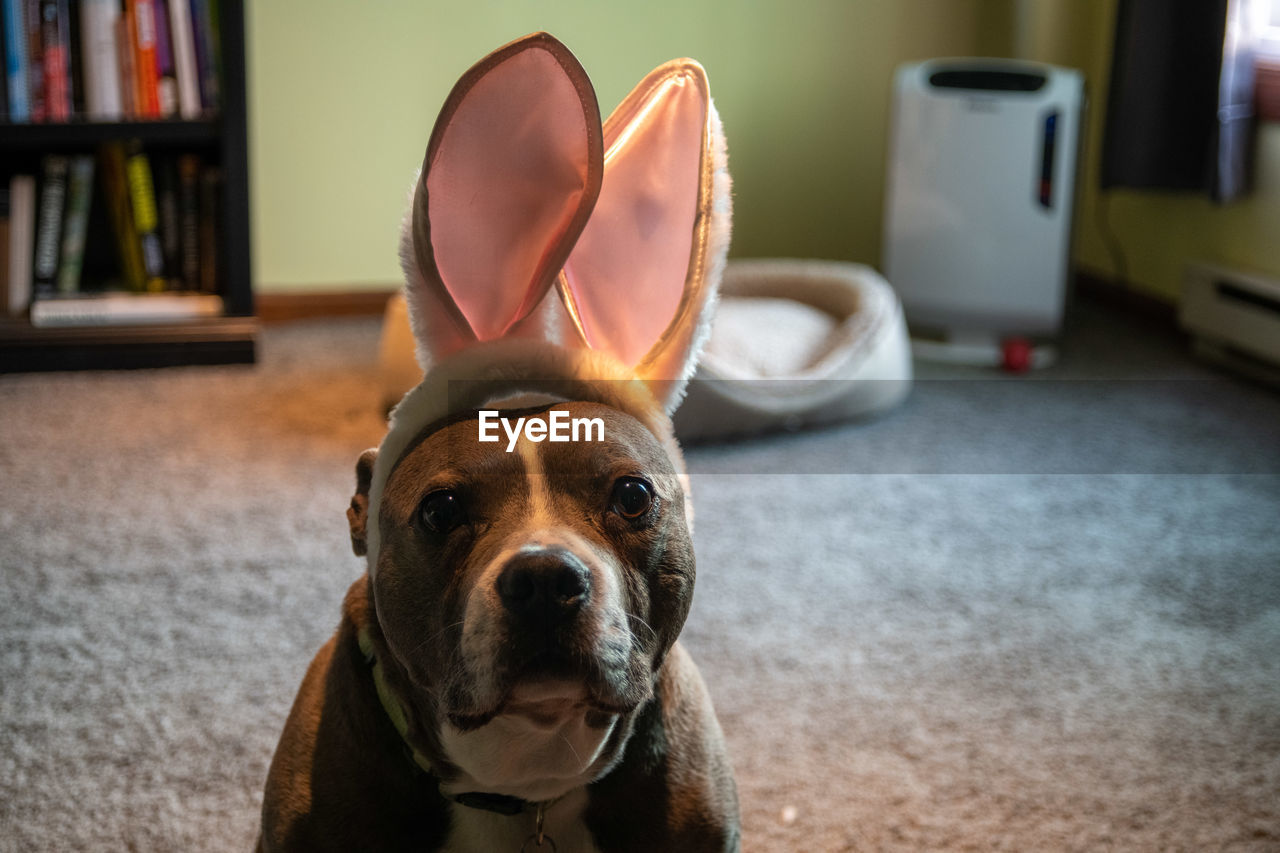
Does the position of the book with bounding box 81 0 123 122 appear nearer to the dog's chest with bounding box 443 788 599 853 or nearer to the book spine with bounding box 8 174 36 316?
the book spine with bounding box 8 174 36 316

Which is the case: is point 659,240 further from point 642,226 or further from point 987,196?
point 987,196

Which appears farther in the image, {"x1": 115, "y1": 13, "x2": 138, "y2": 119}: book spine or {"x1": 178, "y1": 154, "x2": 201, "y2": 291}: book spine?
{"x1": 178, "y1": 154, "x2": 201, "y2": 291}: book spine

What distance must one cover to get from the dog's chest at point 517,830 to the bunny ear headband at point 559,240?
0.18 m

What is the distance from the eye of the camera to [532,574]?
2.08ft

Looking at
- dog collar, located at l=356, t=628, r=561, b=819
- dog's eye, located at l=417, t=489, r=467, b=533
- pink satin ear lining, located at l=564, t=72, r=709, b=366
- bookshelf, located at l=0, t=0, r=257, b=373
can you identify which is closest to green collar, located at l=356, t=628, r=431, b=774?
dog collar, located at l=356, t=628, r=561, b=819

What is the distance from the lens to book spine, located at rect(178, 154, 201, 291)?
2.66 meters

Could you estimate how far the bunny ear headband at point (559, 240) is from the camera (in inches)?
28.9

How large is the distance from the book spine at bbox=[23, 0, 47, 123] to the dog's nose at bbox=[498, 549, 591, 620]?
7.39 ft

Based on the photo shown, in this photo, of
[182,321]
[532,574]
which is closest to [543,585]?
[532,574]

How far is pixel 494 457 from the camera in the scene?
27.8 inches

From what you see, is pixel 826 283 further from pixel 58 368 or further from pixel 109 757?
pixel 109 757

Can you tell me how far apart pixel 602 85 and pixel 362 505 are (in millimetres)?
2103

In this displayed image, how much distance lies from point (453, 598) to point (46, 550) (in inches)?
49.5

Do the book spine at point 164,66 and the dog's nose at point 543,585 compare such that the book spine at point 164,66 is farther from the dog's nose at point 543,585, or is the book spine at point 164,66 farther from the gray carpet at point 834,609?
the dog's nose at point 543,585
